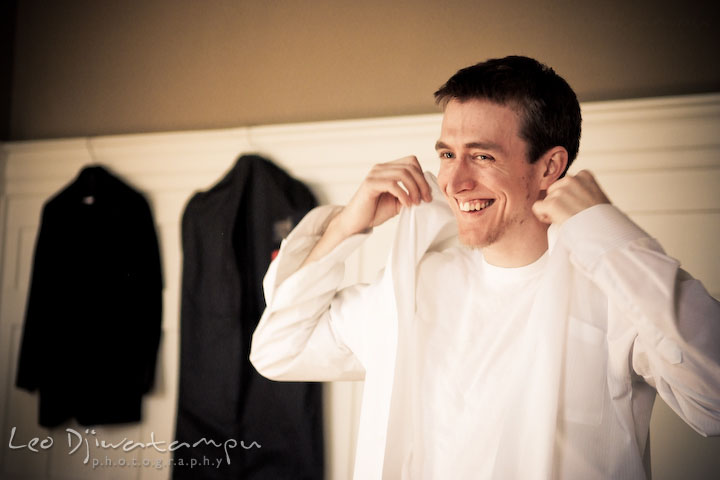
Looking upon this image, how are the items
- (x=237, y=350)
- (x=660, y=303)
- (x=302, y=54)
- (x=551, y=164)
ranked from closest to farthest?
1. (x=660, y=303)
2. (x=551, y=164)
3. (x=237, y=350)
4. (x=302, y=54)

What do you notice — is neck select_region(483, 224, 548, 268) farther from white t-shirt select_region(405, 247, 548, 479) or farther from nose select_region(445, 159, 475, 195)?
nose select_region(445, 159, 475, 195)

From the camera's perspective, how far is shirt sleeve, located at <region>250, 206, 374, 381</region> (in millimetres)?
1405

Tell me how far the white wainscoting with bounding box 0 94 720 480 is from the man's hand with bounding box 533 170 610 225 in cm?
92

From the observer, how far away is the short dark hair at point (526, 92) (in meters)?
1.32

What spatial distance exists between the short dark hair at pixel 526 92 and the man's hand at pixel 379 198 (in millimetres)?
194

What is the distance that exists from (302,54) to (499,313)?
148 centimetres

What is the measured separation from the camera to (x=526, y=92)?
51.8 inches

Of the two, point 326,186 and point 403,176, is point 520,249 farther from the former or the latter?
point 326,186

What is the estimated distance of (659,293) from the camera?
93 centimetres

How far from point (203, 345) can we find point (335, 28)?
1268mm

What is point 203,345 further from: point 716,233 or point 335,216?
point 716,233

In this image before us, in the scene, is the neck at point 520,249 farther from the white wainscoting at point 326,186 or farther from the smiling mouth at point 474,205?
the white wainscoting at point 326,186

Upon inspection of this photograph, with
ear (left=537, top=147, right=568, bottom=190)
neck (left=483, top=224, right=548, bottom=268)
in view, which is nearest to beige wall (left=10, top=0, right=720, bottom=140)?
ear (left=537, top=147, right=568, bottom=190)

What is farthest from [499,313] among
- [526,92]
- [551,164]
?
[526,92]
